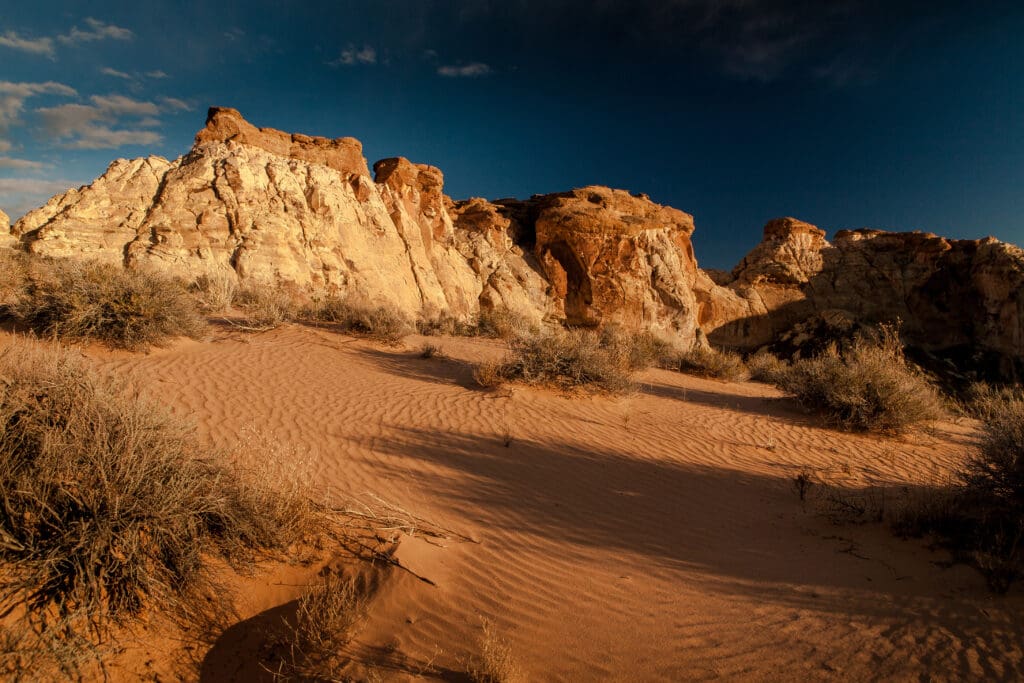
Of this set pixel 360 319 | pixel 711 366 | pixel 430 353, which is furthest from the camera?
pixel 711 366

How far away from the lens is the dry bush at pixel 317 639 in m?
2.45

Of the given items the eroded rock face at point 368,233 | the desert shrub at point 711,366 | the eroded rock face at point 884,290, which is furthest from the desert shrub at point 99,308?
the eroded rock face at point 884,290

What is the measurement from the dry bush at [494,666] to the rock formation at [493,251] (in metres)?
A: 15.0

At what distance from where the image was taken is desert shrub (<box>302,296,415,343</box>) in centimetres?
1163

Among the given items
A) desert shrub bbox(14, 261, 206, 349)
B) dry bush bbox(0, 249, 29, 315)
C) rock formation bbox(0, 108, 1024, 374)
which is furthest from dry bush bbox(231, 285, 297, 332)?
dry bush bbox(0, 249, 29, 315)

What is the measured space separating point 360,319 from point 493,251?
13481mm

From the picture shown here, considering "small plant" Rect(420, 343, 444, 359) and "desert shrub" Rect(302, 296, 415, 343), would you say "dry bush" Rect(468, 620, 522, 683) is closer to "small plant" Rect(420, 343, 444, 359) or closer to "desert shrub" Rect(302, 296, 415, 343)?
"small plant" Rect(420, 343, 444, 359)

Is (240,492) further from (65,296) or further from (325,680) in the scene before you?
(65,296)

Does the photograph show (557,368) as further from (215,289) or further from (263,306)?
(215,289)

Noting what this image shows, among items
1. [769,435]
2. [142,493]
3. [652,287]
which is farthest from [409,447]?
[652,287]

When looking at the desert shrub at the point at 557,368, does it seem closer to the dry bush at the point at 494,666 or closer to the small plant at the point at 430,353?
the small plant at the point at 430,353

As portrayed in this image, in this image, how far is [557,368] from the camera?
28.5 ft

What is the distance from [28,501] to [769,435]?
8161 millimetres

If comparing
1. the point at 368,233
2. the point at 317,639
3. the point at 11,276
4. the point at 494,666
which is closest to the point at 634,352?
the point at 494,666
